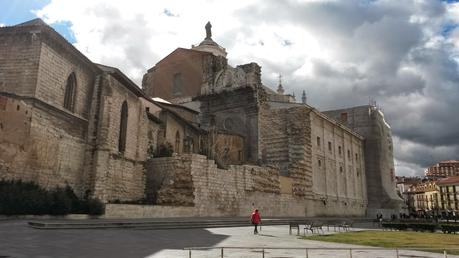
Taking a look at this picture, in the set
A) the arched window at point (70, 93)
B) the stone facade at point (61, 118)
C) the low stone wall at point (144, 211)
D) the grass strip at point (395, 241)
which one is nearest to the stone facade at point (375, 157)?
the low stone wall at point (144, 211)

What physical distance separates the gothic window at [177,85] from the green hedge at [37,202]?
27.0 meters

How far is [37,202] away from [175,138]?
51.0ft

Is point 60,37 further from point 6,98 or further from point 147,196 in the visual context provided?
point 147,196

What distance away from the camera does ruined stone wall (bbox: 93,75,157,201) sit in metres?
21.6

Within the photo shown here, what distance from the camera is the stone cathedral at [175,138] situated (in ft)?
62.6

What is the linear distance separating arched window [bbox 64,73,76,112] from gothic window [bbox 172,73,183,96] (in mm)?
23483

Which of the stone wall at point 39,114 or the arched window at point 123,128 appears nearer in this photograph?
the stone wall at point 39,114

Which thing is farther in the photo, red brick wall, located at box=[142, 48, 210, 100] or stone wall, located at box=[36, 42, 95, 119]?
red brick wall, located at box=[142, 48, 210, 100]

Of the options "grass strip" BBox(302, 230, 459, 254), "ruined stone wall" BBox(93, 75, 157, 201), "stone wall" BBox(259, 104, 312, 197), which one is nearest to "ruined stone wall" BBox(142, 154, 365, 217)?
"ruined stone wall" BBox(93, 75, 157, 201)

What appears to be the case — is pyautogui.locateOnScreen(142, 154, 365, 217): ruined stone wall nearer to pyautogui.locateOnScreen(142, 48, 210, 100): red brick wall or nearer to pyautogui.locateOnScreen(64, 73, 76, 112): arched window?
pyautogui.locateOnScreen(64, 73, 76, 112): arched window

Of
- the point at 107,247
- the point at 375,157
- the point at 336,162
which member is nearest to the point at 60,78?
the point at 107,247

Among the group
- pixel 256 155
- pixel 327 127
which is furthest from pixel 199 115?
pixel 327 127

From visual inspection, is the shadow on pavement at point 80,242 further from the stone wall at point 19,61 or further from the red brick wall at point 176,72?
the red brick wall at point 176,72

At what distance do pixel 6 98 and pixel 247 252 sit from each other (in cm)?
1240
